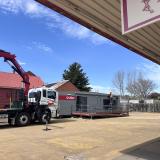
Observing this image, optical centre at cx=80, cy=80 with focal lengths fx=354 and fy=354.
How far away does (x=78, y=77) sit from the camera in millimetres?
72125

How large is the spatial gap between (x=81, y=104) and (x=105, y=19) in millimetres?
30835

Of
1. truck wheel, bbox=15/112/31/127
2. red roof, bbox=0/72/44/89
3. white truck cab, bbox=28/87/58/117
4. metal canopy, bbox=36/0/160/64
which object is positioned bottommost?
truck wheel, bbox=15/112/31/127

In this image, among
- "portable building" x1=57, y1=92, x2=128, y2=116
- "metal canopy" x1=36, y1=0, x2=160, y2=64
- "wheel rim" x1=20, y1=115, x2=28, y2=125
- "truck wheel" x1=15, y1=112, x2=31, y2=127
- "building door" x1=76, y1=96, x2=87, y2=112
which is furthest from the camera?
"building door" x1=76, y1=96, x2=87, y2=112

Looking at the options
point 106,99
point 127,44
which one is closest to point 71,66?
point 106,99

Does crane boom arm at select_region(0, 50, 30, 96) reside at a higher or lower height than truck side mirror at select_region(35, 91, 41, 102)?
higher

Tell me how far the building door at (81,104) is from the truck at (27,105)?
1015cm

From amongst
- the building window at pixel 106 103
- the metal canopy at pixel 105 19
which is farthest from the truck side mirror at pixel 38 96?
the building window at pixel 106 103

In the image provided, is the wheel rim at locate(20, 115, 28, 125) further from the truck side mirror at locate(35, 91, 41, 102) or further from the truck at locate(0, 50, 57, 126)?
the truck side mirror at locate(35, 91, 41, 102)

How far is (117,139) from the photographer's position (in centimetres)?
1777

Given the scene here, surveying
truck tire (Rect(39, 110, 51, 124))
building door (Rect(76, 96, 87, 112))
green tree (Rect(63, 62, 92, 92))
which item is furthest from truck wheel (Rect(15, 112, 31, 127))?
green tree (Rect(63, 62, 92, 92))

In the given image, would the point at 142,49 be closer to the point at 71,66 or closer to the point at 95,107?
the point at 95,107

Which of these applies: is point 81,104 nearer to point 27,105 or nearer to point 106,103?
point 106,103

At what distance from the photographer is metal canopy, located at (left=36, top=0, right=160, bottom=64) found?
8.24 m

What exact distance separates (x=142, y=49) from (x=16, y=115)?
13937mm
